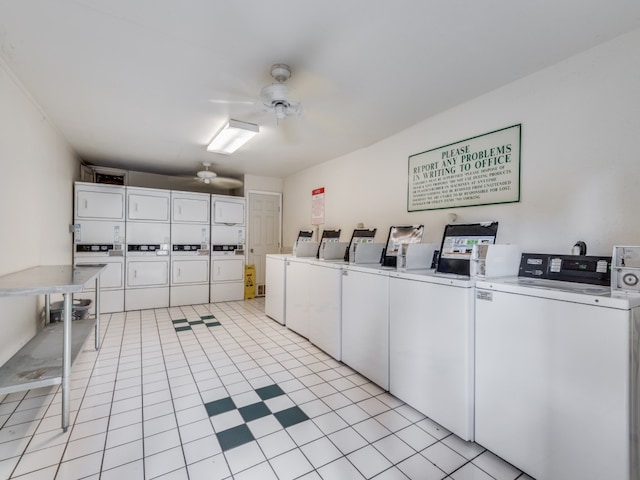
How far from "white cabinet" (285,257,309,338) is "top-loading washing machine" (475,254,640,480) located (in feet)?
6.93

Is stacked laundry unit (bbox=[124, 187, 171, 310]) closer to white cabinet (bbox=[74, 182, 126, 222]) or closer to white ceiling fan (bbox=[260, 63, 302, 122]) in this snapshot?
white cabinet (bbox=[74, 182, 126, 222])

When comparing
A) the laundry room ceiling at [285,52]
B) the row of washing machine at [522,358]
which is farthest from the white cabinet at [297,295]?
the laundry room ceiling at [285,52]

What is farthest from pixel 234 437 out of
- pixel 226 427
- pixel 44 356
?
pixel 44 356

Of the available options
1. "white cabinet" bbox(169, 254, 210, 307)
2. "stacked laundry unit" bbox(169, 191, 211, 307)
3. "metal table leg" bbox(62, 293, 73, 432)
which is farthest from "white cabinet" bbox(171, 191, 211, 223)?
"metal table leg" bbox(62, 293, 73, 432)

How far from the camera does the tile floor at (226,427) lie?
1578 mm

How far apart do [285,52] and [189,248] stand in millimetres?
4263

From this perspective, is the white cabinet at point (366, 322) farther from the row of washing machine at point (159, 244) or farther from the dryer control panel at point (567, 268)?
the row of washing machine at point (159, 244)

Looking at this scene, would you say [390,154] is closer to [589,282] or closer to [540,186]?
[540,186]

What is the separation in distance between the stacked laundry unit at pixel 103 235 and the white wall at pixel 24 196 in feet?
2.70

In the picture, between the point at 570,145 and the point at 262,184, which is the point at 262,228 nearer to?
the point at 262,184

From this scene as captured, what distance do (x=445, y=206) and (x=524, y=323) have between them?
1.54m

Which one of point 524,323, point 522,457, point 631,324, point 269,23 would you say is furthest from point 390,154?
point 522,457

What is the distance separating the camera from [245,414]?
2.06 metres

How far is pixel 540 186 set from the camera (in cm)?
217
